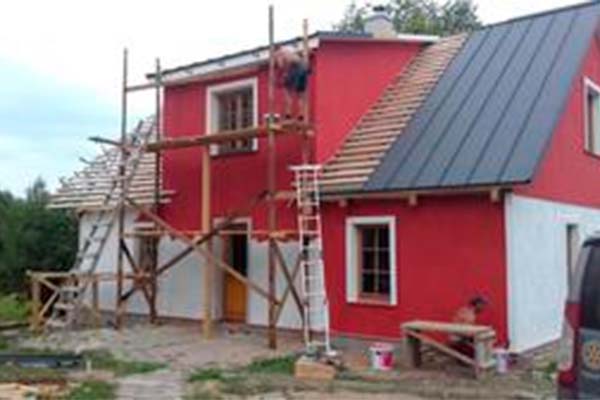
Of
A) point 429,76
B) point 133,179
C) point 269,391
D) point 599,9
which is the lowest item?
point 269,391

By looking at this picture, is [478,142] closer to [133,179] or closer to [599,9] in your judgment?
[599,9]

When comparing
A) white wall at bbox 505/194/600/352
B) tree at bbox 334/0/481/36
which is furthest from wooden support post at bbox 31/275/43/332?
tree at bbox 334/0/481/36

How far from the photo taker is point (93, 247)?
20922 millimetres

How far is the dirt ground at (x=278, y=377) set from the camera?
37.4 ft

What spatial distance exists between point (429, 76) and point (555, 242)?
4.61 metres

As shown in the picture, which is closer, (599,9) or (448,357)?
(448,357)

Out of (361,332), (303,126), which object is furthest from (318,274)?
(303,126)

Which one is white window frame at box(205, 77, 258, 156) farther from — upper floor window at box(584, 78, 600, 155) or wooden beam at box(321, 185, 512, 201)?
upper floor window at box(584, 78, 600, 155)

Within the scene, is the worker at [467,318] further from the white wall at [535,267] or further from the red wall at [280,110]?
the red wall at [280,110]

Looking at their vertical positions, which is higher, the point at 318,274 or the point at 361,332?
the point at 318,274

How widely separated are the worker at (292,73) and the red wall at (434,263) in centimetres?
228

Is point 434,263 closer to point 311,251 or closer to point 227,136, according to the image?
point 311,251

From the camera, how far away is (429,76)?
59.7ft

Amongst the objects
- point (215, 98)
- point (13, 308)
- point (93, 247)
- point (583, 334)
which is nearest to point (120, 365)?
point (215, 98)
